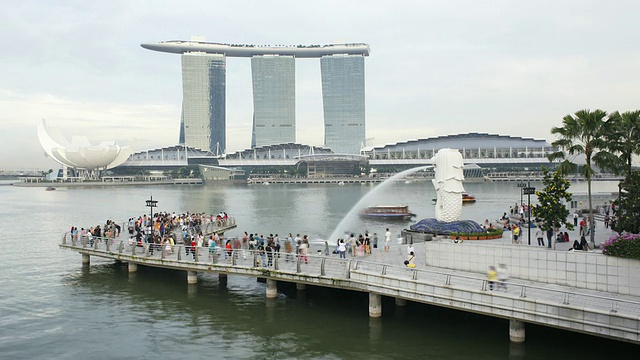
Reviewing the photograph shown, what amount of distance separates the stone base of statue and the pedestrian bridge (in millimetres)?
8554

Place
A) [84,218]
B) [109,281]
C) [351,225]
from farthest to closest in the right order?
[84,218] < [351,225] < [109,281]

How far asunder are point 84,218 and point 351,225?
30895 millimetres

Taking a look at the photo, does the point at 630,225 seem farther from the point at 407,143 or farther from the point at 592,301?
the point at 407,143

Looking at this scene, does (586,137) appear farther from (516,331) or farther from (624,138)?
(516,331)

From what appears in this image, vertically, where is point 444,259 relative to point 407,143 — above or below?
below

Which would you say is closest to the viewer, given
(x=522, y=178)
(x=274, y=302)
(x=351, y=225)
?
(x=274, y=302)

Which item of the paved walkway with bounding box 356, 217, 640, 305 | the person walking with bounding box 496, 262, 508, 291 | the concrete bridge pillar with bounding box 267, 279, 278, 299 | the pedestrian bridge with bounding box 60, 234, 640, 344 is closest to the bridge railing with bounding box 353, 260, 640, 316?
the pedestrian bridge with bounding box 60, 234, 640, 344

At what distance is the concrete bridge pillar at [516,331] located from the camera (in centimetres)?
1730

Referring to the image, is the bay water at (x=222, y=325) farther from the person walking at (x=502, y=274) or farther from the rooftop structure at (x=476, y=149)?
the rooftop structure at (x=476, y=149)

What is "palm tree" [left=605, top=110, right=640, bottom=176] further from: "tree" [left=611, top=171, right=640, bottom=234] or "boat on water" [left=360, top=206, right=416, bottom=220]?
"boat on water" [left=360, top=206, right=416, bottom=220]

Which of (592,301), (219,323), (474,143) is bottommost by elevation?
(219,323)

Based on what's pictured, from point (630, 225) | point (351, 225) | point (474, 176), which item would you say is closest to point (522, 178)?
point (474, 176)

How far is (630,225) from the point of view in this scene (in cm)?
2373

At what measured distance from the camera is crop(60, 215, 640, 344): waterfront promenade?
1524 cm
